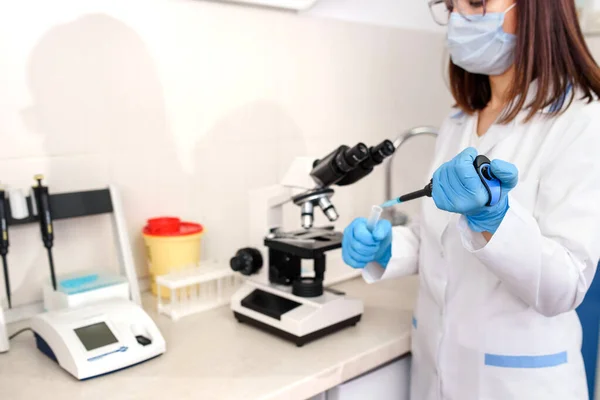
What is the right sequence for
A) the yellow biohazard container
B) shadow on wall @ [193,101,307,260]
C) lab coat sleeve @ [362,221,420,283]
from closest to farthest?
lab coat sleeve @ [362,221,420,283], the yellow biohazard container, shadow on wall @ [193,101,307,260]

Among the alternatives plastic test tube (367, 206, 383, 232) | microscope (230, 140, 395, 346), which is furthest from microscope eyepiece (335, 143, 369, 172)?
plastic test tube (367, 206, 383, 232)

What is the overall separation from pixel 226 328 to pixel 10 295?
52 centimetres

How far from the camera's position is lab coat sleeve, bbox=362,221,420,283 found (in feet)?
4.31

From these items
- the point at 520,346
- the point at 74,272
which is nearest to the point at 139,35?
the point at 74,272

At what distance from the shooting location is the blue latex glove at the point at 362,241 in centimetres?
123

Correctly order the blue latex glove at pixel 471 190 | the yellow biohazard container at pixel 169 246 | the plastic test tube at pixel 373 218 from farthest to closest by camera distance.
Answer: the yellow biohazard container at pixel 169 246 < the plastic test tube at pixel 373 218 < the blue latex glove at pixel 471 190

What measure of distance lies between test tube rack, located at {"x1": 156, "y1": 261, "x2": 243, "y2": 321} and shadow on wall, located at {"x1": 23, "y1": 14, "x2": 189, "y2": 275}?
19 centimetres

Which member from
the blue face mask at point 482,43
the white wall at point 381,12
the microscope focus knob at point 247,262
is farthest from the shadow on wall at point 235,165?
the blue face mask at point 482,43

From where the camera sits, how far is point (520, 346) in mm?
1111

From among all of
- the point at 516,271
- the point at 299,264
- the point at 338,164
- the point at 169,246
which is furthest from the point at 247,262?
the point at 516,271

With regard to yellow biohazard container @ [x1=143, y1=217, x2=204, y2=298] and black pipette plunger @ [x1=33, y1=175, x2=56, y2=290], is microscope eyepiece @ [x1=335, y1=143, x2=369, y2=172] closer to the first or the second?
yellow biohazard container @ [x1=143, y1=217, x2=204, y2=298]

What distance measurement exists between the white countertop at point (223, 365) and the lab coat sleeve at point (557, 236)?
386 mm

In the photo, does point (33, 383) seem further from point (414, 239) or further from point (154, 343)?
point (414, 239)

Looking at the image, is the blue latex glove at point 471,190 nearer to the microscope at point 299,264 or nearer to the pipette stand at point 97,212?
the microscope at point 299,264
